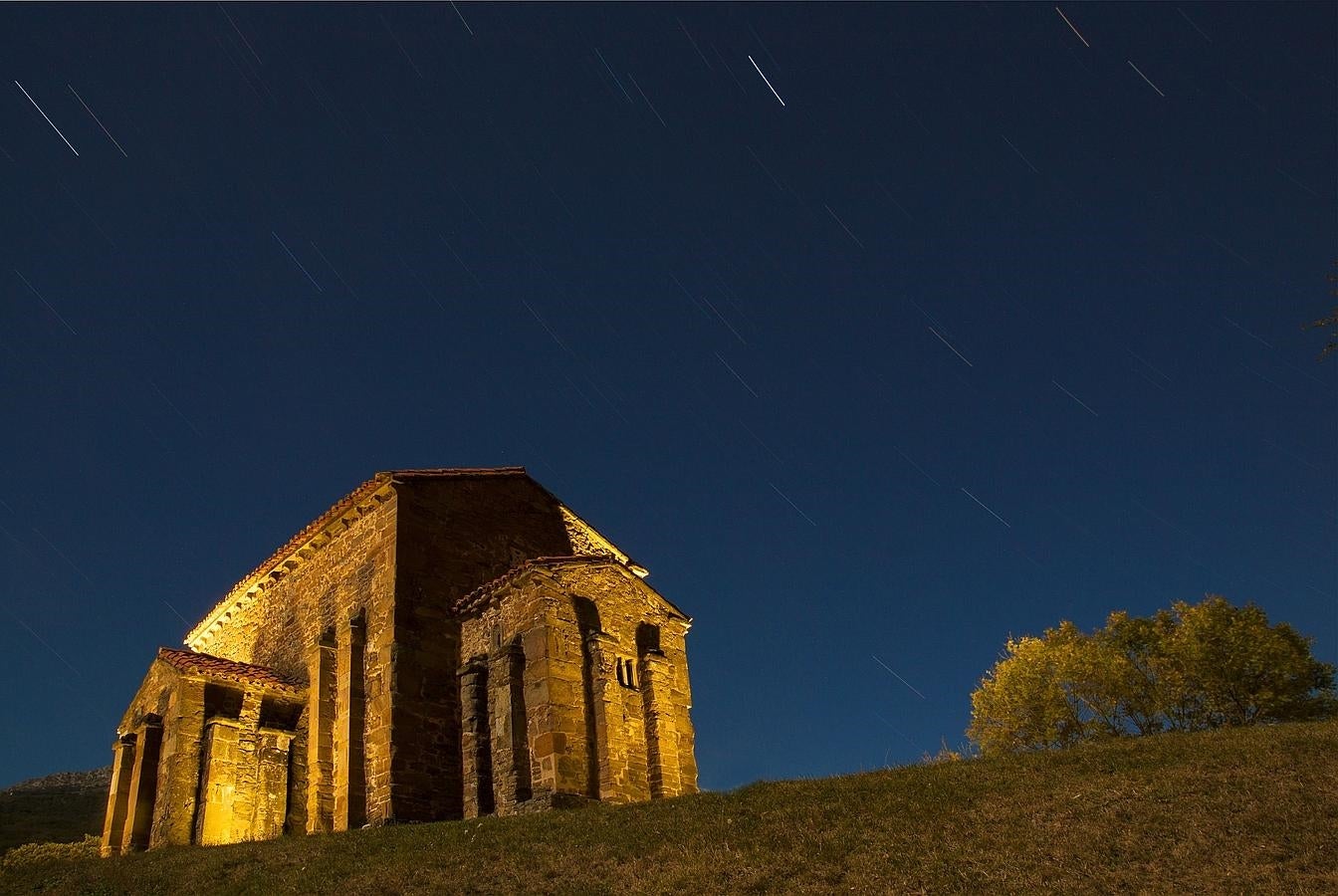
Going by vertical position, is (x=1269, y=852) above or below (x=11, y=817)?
below

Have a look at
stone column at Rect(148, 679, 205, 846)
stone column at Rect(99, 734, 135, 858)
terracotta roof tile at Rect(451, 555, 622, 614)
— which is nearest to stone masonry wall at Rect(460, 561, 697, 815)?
terracotta roof tile at Rect(451, 555, 622, 614)

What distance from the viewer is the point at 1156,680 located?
1441 inches

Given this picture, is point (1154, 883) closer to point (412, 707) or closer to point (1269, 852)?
point (1269, 852)

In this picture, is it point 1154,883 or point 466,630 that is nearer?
point 1154,883

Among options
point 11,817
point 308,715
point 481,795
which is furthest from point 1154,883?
point 11,817

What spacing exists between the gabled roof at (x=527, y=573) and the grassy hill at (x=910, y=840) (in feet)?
20.6

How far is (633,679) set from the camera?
23016 millimetres

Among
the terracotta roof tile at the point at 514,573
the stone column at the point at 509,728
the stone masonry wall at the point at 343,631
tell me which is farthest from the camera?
the terracotta roof tile at the point at 514,573

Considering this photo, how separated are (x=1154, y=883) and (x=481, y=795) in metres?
14.9

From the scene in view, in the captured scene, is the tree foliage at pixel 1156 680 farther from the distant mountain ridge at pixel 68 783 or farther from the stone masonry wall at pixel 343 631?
the distant mountain ridge at pixel 68 783

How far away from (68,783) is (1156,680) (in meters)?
79.4

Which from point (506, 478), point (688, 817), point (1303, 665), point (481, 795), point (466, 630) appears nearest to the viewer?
point (688, 817)

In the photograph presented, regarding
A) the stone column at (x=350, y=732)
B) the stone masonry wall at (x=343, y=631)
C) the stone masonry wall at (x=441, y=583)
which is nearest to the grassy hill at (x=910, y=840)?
the stone column at (x=350, y=732)

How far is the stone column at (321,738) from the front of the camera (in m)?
23.2
